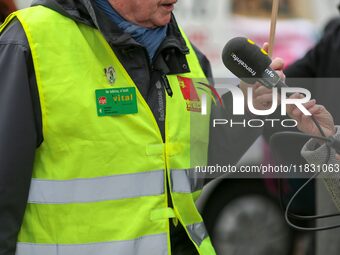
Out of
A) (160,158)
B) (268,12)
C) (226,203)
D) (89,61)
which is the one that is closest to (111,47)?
(89,61)

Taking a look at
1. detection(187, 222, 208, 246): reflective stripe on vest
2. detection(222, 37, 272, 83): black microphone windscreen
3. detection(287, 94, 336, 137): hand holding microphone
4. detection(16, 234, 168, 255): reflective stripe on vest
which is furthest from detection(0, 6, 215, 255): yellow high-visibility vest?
detection(287, 94, 336, 137): hand holding microphone

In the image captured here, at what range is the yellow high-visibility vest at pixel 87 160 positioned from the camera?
9.68ft

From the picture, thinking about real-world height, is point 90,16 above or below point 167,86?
above

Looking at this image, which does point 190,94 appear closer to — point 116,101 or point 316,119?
point 116,101

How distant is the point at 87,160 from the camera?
299 cm

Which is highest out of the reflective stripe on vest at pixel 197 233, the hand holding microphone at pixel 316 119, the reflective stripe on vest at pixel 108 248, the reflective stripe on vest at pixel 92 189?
the hand holding microphone at pixel 316 119

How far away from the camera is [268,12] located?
21.7 feet

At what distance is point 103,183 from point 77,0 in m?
0.63

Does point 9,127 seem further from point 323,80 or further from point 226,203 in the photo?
point 226,203

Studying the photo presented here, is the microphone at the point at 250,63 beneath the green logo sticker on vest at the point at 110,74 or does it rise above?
above

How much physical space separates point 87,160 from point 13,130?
270mm

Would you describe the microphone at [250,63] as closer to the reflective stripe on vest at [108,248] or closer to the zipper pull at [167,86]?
the zipper pull at [167,86]

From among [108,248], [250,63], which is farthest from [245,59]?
[108,248]

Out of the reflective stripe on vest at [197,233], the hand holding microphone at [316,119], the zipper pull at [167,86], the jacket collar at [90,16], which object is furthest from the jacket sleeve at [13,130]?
the hand holding microphone at [316,119]
